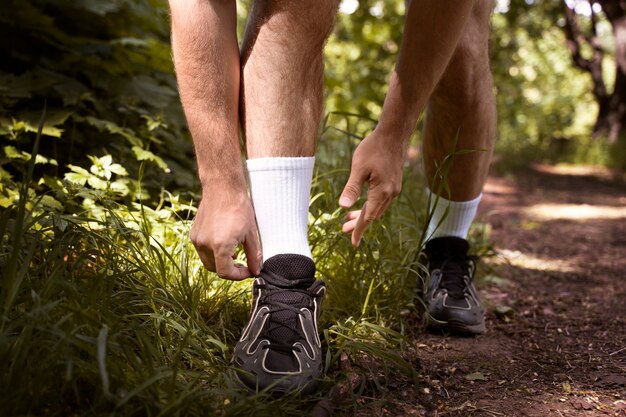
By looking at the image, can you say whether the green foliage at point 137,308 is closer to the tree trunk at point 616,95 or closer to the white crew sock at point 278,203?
the white crew sock at point 278,203

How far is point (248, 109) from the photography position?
4.42 ft

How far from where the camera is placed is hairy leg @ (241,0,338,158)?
1311 millimetres

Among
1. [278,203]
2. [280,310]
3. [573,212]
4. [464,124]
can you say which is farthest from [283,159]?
[573,212]

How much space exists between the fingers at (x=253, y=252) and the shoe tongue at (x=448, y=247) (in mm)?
689

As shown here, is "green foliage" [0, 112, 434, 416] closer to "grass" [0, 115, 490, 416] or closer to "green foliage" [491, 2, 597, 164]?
"grass" [0, 115, 490, 416]

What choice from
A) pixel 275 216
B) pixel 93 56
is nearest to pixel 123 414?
pixel 275 216

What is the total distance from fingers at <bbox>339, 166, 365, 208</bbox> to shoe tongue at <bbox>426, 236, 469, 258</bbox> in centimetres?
56

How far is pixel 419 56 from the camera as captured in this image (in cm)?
138

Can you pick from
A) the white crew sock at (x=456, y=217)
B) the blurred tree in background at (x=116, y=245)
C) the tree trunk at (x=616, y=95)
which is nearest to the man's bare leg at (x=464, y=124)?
the white crew sock at (x=456, y=217)

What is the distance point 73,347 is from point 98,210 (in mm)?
769

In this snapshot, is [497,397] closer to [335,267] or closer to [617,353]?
[617,353]

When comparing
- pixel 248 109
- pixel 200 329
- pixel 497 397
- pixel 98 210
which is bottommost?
pixel 497 397

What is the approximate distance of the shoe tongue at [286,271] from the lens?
1294mm

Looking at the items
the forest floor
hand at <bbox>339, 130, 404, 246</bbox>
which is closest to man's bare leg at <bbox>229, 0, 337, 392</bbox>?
hand at <bbox>339, 130, 404, 246</bbox>
